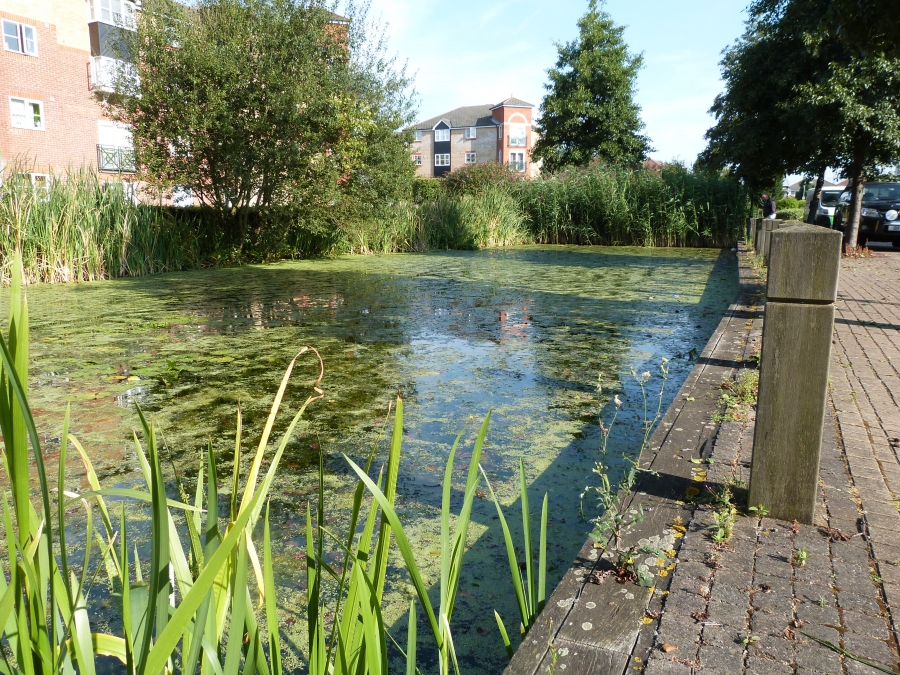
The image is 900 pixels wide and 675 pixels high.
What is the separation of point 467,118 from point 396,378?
67196 mm

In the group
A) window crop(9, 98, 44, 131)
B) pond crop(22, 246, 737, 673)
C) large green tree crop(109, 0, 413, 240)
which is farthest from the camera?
window crop(9, 98, 44, 131)

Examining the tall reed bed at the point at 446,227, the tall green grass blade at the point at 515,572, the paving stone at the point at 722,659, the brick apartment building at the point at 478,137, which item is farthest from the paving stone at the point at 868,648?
the brick apartment building at the point at 478,137

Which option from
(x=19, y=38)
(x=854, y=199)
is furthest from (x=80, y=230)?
(x=19, y=38)

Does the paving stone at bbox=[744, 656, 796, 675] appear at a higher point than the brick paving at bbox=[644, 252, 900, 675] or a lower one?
lower

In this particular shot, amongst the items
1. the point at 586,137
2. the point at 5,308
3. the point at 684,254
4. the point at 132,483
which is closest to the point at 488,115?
the point at 586,137

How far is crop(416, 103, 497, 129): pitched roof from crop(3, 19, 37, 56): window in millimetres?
45624

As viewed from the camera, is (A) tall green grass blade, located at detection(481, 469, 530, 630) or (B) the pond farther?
(B) the pond

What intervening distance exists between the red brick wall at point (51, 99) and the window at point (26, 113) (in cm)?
17

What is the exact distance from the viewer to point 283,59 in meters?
12.9

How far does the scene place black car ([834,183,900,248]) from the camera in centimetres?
1669

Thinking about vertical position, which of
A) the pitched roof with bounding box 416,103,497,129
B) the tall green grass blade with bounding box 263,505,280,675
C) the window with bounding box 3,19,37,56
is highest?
the pitched roof with bounding box 416,103,497,129

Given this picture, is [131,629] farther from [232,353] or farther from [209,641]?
[232,353]

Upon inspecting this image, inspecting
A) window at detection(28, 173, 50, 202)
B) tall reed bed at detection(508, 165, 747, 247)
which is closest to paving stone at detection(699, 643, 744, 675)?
window at detection(28, 173, 50, 202)

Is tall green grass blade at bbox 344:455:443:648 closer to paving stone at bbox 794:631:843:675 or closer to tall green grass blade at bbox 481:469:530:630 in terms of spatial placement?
tall green grass blade at bbox 481:469:530:630
